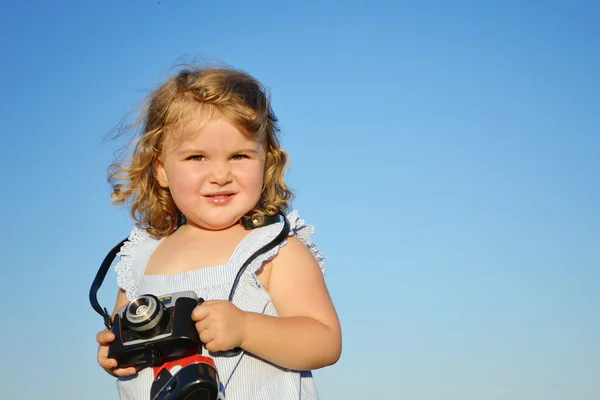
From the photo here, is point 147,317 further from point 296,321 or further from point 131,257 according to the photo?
point 131,257

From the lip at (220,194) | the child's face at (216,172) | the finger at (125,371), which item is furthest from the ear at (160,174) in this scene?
the finger at (125,371)

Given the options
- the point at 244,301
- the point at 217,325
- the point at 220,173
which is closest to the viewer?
the point at 217,325

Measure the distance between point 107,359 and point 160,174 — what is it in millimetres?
1115

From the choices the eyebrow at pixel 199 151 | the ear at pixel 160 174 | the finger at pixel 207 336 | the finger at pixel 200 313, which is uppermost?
the ear at pixel 160 174

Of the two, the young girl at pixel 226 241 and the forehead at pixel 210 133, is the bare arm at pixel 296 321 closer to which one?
the young girl at pixel 226 241

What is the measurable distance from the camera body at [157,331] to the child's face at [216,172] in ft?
2.06

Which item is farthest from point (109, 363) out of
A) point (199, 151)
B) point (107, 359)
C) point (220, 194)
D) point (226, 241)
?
point (199, 151)

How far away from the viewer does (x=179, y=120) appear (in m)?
3.75

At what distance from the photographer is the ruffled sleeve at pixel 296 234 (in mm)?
3461

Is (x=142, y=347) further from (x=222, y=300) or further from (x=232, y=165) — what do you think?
(x=232, y=165)

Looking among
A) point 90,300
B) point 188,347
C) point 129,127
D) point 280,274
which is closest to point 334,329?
point 280,274

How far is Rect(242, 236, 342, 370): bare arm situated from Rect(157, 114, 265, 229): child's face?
0.32m

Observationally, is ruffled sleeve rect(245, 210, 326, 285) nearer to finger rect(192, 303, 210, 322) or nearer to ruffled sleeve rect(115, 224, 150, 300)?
finger rect(192, 303, 210, 322)

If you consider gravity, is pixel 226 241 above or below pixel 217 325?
above
